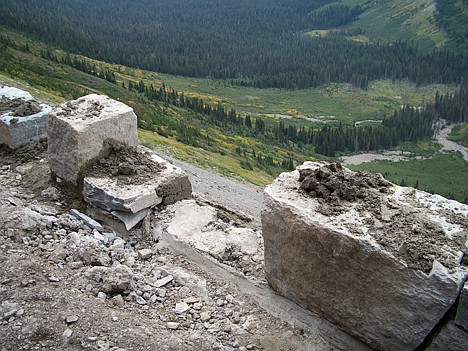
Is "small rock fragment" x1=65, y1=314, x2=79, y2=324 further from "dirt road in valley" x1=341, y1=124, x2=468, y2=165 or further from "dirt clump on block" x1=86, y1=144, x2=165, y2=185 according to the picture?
"dirt road in valley" x1=341, y1=124, x2=468, y2=165

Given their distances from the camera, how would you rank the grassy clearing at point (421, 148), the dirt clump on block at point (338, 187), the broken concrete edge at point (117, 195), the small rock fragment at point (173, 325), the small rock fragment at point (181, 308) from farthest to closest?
the grassy clearing at point (421, 148) < the broken concrete edge at point (117, 195) < the small rock fragment at point (181, 308) < the dirt clump on block at point (338, 187) < the small rock fragment at point (173, 325)

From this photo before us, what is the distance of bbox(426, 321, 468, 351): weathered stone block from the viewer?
774 cm

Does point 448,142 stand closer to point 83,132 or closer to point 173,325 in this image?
point 83,132

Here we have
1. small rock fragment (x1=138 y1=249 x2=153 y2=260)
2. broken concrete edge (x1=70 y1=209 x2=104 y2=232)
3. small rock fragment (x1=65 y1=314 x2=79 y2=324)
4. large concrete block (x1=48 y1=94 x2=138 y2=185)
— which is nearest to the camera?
small rock fragment (x1=65 y1=314 x2=79 y2=324)

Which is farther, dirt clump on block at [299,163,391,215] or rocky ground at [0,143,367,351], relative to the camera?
dirt clump on block at [299,163,391,215]

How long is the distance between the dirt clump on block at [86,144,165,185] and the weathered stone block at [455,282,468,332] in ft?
29.3

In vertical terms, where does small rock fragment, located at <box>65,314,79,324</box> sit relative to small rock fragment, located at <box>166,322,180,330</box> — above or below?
above

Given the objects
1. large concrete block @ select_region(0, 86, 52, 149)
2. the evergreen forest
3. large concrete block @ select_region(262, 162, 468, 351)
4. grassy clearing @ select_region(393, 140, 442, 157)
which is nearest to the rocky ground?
large concrete block @ select_region(262, 162, 468, 351)

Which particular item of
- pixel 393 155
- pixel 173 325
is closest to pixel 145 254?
pixel 173 325

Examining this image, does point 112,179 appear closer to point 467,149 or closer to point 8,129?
point 8,129

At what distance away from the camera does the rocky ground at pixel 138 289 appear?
8703 mm

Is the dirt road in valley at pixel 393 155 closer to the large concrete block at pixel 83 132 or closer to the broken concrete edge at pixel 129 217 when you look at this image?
the large concrete block at pixel 83 132

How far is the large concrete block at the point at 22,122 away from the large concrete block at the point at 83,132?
259 cm

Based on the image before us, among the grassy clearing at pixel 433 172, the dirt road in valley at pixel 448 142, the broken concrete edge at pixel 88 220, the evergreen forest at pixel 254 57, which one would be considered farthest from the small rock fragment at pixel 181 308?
the evergreen forest at pixel 254 57
